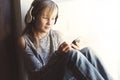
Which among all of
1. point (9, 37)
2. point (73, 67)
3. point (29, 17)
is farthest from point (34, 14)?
point (73, 67)

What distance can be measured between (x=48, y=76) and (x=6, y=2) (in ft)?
1.10

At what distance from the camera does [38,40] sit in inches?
46.5

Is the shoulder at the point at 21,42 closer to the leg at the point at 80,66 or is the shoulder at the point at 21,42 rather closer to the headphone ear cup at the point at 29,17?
the headphone ear cup at the point at 29,17

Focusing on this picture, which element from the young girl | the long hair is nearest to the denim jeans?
the young girl

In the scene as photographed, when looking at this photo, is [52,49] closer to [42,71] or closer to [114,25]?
[42,71]

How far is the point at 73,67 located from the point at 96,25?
0.25m

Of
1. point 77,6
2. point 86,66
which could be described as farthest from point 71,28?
point 86,66

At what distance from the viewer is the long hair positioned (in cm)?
114

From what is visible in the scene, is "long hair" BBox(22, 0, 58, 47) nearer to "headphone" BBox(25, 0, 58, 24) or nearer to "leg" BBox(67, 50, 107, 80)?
"headphone" BBox(25, 0, 58, 24)

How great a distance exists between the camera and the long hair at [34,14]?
3.76 feet

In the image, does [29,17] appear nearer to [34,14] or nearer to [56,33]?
[34,14]

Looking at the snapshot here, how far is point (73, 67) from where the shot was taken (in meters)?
1.08

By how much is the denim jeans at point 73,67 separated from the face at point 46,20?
0.38ft

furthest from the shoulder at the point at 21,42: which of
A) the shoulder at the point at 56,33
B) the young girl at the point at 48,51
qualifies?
the shoulder at the point at 56,33
